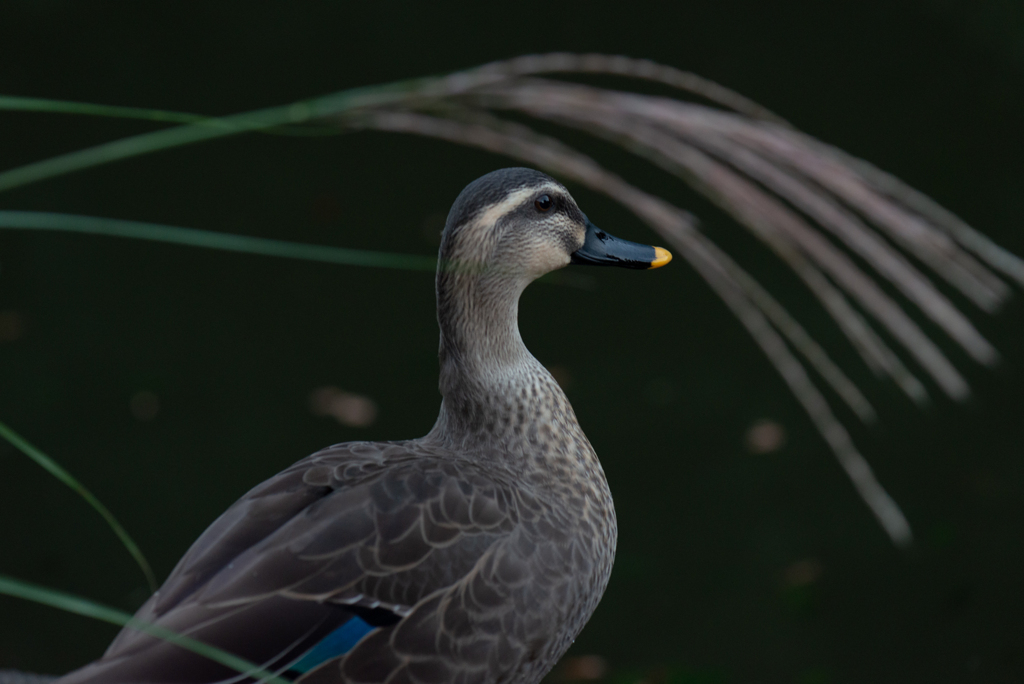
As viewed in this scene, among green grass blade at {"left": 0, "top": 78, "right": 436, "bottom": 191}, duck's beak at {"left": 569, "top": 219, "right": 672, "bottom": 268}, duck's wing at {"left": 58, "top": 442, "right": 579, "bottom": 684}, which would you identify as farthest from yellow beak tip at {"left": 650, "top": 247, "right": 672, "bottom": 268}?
green grass blade at {"left": 0, "top": 78, "right": 436, "bottom": 191}

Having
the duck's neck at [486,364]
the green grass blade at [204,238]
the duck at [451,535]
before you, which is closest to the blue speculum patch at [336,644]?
the duck at [451,535]

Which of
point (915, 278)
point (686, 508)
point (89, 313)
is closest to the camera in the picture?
point (915, 278)

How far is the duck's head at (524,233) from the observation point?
1.96 meters

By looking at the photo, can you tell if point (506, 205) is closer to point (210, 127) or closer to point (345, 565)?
point (345, 565)

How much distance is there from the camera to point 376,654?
173 centimetres

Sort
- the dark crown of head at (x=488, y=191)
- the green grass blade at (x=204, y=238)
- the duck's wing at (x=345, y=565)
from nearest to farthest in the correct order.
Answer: the green grass blade at (x=204, y=238), the duck's wing at (x=345, y=565), the dark crown of head at (x=488, y=191)

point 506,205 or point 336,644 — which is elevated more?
point 506,205

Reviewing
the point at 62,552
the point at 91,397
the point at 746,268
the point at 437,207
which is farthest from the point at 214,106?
the point at 746,268

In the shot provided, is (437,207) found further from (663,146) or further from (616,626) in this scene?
(663,146)

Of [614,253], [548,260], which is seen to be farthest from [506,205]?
[614,253]

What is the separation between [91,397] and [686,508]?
2595mm

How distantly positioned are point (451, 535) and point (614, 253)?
0.66 metres

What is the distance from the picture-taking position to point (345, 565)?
175 centimetres

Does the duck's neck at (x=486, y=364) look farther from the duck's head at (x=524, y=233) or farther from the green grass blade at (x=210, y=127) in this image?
the green grass blade at (x=210, y=127)
